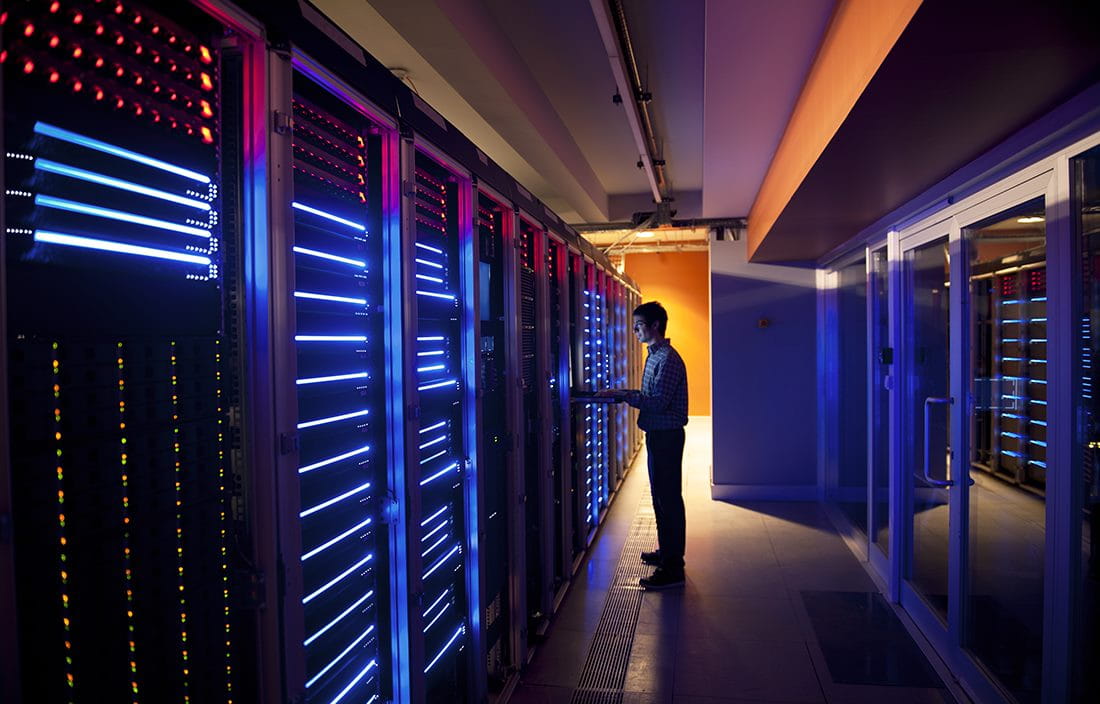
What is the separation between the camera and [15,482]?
74 cm

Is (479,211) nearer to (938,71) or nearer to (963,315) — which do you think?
(938,71)

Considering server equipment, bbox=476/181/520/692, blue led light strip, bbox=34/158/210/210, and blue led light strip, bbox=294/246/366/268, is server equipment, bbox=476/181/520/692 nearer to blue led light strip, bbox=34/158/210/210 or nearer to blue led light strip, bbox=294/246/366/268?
blue led light strip, bbox=294/246/366/268

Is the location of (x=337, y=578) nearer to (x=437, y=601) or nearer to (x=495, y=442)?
(x=437, y=601)

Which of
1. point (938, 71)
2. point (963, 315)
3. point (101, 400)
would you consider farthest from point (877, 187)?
point (101, 400)

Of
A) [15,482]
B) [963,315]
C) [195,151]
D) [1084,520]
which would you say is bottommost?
[1084,520]

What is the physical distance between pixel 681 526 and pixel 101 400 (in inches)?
146

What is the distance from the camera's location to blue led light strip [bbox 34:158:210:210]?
0.79 m

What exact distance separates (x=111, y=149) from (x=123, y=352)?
292mm

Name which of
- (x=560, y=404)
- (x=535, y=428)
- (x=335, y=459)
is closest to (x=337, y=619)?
(x=335, y=459)

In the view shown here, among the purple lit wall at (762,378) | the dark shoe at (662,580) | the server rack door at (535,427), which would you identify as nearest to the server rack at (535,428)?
the server rack door at (535,427)

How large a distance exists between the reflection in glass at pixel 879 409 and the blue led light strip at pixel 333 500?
3624mm

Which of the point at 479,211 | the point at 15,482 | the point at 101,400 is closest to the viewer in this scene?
the point at 15,482

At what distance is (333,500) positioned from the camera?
4.80 feet

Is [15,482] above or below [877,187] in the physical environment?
below
